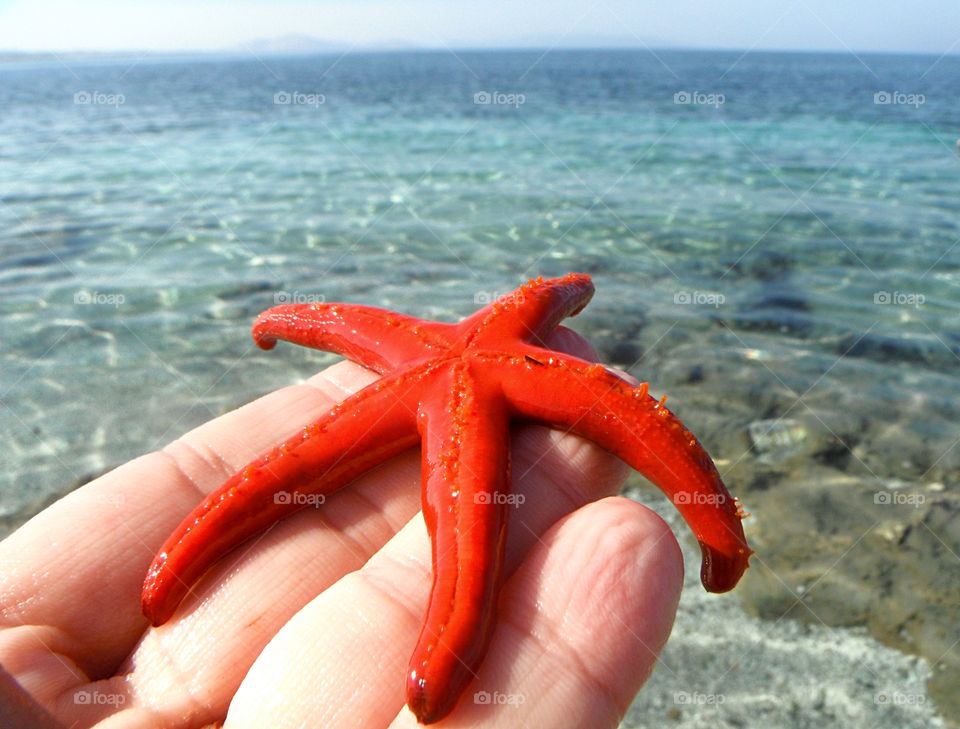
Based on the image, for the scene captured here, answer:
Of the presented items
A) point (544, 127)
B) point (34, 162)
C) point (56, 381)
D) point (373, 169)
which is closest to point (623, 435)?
point (56, 381)

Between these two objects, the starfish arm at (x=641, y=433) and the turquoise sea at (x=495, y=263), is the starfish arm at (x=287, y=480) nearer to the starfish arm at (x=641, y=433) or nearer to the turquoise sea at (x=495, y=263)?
the starfish arm at (x=641, y=433)

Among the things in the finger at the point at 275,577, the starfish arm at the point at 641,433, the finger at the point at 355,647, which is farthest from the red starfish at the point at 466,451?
the finger at the point at 355,647

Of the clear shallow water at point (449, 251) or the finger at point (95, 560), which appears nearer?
the finger at point (95, 560)

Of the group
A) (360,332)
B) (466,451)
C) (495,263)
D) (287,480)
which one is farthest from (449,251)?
(466,451)

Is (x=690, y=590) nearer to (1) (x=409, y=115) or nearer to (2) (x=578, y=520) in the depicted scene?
(2) (x=578, y=520)

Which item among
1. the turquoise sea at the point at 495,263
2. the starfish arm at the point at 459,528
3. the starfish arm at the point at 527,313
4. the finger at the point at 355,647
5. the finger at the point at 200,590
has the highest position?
the starfish arm at the point at 527,313

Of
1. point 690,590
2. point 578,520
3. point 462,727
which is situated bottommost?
point 690,590
